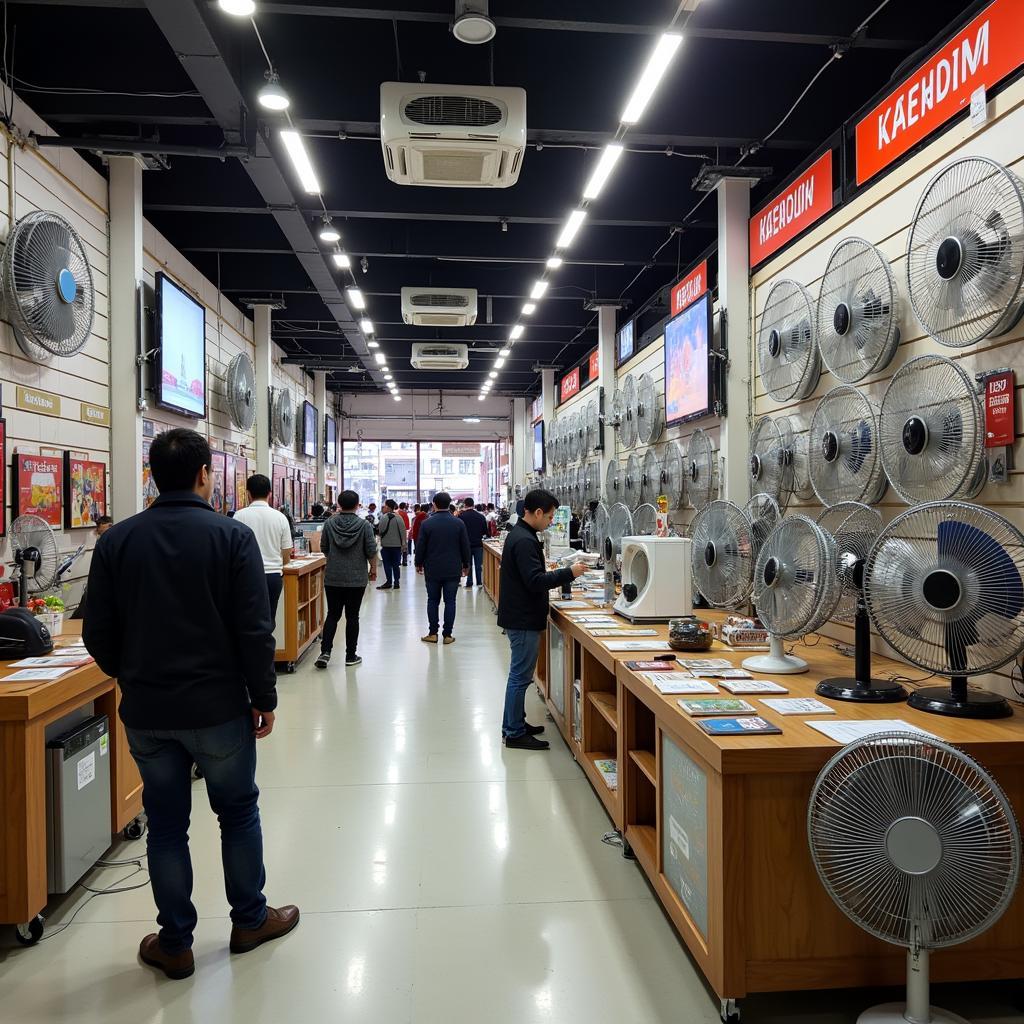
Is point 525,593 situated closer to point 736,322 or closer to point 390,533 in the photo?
point 736,322

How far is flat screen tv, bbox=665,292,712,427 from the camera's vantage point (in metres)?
5.45

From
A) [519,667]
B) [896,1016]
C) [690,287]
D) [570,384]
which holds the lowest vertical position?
[896,1016]

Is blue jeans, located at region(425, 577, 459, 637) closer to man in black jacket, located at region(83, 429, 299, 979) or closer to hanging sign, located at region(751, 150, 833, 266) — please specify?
hanging sign, located at region(751, 150, 833, 266)

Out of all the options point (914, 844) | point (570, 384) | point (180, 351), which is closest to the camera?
point (914, 844)

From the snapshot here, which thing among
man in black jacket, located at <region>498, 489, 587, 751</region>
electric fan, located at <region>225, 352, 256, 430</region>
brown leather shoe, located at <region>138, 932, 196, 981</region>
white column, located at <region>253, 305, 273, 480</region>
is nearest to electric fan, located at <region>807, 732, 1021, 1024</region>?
brown leather shoe, located at <region>138, 932, 196, 981</region>

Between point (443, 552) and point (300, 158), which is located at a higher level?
point (300, 158)

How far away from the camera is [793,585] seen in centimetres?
282

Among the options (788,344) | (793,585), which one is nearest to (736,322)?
(788,344)

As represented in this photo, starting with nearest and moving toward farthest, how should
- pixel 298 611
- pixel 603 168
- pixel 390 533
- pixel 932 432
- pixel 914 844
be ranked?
pixel 914 844 → pixel 932 432 → pixel 603 168 → pixel 298 611 → pixel 390 533

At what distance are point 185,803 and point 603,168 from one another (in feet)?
14.8

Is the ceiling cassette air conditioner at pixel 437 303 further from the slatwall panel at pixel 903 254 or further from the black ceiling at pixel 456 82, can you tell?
the slatwall panel at pixel 903 254

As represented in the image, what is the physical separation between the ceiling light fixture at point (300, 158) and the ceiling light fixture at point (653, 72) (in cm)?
207

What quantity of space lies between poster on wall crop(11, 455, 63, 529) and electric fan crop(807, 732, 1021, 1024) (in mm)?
4209

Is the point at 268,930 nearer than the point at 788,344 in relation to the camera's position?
Yes
